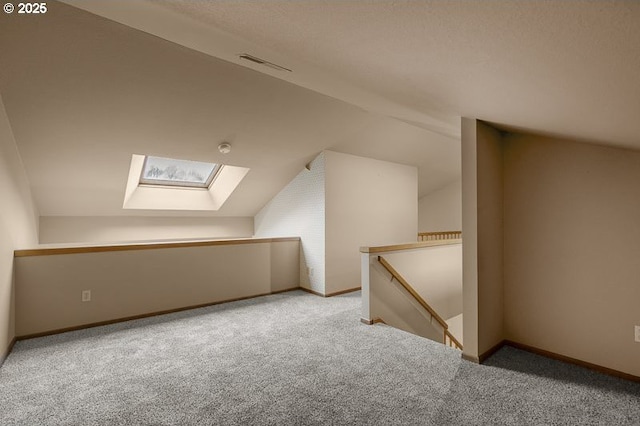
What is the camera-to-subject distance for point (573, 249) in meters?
2.52

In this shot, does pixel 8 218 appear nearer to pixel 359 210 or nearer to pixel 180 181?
pixel 180 181

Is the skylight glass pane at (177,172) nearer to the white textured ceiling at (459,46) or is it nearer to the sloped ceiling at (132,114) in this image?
the sloped ceiling at (132,114)

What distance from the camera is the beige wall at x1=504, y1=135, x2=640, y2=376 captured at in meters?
2.28

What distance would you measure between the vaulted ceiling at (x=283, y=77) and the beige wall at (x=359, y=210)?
20.2 inches

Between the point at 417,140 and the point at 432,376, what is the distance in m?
3.94

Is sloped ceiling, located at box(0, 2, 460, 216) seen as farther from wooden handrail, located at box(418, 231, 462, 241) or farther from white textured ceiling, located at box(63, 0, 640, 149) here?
wooden handrail, located at box(418, 231, 462, 241)

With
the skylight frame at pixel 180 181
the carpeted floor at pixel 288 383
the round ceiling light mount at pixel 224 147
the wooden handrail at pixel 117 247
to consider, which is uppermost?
the round ceiling light mount at pixel 224 147

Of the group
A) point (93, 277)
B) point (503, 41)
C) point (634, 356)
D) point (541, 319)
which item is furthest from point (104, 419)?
point (634, 356)

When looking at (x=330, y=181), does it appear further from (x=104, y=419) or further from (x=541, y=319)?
(x=104, y=419)

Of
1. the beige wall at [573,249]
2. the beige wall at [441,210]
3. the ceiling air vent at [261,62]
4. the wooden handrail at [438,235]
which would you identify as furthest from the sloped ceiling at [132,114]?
the beige wall at [441,210]

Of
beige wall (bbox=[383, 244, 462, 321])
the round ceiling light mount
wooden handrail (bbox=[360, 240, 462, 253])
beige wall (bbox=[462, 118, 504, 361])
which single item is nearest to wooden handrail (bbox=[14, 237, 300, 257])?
the round ceiling light mount

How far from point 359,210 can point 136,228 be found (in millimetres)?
3732

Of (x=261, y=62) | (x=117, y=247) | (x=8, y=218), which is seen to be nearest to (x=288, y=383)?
(x=261, y=62)

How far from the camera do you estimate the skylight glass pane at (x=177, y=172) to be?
15.7 feet
